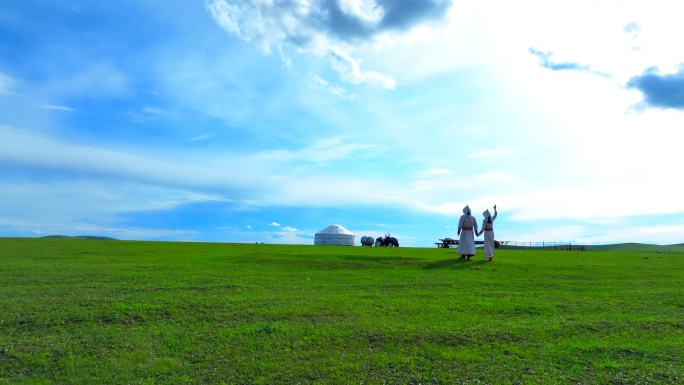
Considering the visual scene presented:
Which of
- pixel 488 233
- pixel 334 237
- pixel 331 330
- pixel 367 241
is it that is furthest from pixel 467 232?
pixel 334 237

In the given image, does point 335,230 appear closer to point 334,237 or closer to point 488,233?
point 334,237

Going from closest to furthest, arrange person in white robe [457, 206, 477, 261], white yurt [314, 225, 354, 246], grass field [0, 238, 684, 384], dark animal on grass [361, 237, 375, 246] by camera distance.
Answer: grass field [0, 238, 684, 384] < person in white robe [457, 206, 477, 261] < dark animal on grass [361, 237, 375, 246] < white yurt [314, 225, 354, 246]

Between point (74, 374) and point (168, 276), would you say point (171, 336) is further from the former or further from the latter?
point (168, 276)

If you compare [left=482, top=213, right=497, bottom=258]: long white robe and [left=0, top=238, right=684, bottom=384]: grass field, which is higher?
[left=482, top=213, right=497, bottom=258]: long white robe

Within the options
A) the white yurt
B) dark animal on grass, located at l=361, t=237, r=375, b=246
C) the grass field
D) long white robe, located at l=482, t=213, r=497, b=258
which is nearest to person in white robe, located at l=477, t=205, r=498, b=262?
long white robe, located at l=482, t=213, r=497, b=258

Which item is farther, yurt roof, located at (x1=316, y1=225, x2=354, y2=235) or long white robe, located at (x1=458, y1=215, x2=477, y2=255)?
yurt roof, located at (x1=316, y1=225, x2=354, y2=235)

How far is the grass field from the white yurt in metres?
71.6

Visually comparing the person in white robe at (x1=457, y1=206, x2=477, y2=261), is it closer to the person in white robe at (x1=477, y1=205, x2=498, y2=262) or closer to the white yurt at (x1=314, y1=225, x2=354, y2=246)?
the person in white robe at (x1=477, y1=205, x2=498, y2=262)

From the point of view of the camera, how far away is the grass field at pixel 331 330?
10.3 metres

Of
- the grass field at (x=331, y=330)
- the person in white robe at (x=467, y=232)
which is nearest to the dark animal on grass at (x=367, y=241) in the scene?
the person in white robe at (x=467, y=232)

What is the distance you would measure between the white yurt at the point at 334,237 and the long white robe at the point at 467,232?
196ft

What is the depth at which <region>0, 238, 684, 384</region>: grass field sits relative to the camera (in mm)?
10336

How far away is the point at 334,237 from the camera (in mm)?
96000

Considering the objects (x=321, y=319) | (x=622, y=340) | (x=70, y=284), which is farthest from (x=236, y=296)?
(x=622, y=340)
